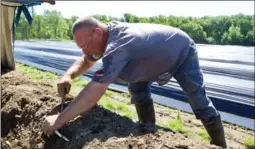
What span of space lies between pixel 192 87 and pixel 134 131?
70cm

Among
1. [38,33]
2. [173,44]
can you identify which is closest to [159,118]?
[173,44]

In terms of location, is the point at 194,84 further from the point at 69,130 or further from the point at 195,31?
the point at 195,31

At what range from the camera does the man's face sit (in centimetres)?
214

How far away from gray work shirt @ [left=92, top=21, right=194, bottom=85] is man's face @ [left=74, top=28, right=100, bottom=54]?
0.10 m

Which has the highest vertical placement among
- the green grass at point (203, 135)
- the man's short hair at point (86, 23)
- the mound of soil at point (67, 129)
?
the man's short hair at point (86, 23)

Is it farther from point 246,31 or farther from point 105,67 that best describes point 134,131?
point 246,31

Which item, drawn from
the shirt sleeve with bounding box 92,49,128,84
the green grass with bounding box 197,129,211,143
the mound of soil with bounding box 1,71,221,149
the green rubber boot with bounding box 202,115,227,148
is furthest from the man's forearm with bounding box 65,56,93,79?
the green grass with bounding box 197,129,211,143

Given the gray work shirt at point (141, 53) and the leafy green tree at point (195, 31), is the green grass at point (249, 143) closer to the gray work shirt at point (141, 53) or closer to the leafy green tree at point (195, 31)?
the gray work shirt at point (141, 53)

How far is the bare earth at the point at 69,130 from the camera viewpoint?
80.4 inches

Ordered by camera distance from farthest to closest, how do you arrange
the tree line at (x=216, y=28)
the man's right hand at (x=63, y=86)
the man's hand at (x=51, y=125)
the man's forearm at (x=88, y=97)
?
1. the tree line at (x=216, y=28)
2. the man's right hand at (x=63, y=86)
3. the man's hand at (x=51, y=125)
4. the man's forearm at (x=88, y=97)

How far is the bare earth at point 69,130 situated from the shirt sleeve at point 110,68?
39 centimetres

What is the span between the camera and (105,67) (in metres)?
2.01

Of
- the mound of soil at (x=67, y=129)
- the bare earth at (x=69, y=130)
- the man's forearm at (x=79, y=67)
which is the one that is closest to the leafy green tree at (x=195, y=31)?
the bare earth at (x=69, y=130)

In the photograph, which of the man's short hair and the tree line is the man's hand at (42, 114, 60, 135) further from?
the tree line
